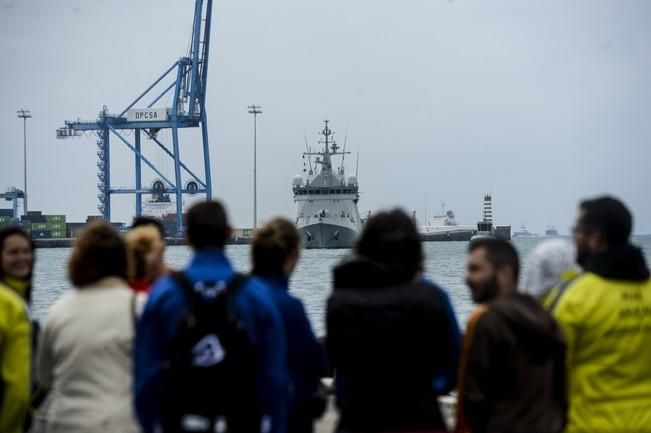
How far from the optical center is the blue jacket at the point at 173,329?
3.60 m

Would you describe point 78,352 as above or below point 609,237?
below

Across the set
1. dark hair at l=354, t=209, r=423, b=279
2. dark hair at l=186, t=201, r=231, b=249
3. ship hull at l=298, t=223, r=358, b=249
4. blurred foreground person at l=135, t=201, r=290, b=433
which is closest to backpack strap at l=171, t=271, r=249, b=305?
blurred foreground person at l=135, t=201, r=290, b=433

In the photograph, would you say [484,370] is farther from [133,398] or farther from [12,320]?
[12,320]

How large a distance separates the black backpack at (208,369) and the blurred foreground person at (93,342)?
440 mm

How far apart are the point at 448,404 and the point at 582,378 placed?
9.69 ft

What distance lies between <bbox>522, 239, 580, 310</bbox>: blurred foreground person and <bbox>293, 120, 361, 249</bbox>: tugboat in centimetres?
7140

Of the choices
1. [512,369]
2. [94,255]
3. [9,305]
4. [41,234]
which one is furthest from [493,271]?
[41,234]

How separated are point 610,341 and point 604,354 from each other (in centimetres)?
5

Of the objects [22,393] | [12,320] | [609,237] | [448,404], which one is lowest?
[448,404]

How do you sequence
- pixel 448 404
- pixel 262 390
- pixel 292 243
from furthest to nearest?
pixel 448 404, pixel 292 243, pixel 262 390

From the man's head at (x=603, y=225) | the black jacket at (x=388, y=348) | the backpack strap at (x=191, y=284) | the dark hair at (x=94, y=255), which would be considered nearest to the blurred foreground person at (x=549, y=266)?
the man's head at (x=603, y=225)

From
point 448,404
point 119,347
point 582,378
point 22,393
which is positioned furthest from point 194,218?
point 448,404

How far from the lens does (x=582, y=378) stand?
13.1 ft

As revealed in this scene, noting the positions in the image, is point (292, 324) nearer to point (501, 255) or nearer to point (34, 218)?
point (501, 255)
